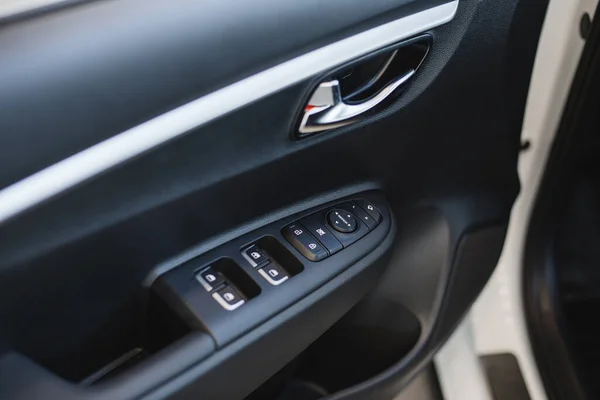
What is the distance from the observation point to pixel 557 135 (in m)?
0.84

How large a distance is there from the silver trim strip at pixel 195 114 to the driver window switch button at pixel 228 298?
13cm

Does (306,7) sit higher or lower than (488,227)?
higher

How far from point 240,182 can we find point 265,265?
0.07m

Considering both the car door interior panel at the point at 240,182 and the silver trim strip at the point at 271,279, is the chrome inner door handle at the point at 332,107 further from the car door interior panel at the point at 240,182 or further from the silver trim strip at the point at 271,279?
the silver trim strip at the point at 271,279

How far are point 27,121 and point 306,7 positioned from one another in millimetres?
198

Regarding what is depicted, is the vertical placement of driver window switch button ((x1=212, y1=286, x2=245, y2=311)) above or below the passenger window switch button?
above

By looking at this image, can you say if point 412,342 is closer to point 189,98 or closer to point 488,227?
point 488,227

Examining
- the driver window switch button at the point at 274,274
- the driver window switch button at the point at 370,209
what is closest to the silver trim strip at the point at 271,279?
the driver window switch button at the point at 274,274

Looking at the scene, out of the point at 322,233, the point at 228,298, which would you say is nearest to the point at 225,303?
the point at 228,298

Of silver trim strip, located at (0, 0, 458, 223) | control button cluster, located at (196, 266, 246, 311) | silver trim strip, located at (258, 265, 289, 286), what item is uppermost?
silver trim strip, located at (0, 0, 458, 223)

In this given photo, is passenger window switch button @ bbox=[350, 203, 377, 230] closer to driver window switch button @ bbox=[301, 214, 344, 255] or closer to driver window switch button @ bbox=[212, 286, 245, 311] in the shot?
driver window switch button @ bbox=[301, 214, 344, 255]

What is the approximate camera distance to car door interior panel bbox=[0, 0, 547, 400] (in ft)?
1.48

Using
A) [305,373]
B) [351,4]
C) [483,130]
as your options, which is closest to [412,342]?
[305,373]

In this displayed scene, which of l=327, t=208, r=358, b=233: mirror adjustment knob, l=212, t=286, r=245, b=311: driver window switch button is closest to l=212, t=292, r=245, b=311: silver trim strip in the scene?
l=212, t=286, r=245, b=311: driver window switch button
